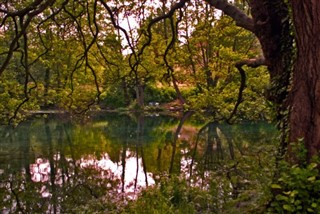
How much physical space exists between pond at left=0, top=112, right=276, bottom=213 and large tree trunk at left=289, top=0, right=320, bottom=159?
0.63m

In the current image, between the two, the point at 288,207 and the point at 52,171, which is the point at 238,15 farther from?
the point at 52,171

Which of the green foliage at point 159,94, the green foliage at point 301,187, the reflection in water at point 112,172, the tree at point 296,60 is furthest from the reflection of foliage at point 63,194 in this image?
the green foliage at point 159,94

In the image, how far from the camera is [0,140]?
21141 millimetres

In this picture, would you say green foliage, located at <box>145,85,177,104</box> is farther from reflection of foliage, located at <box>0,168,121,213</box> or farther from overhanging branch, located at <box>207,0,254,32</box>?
overhanging branch, located at <box>207,0,254,32</box>

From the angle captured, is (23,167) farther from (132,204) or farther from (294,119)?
(294,119)

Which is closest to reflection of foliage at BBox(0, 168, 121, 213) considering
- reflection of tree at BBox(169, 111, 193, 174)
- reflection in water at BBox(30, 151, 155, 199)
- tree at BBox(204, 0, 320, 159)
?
reflection in water at BBox(30, 151, 155, 199)

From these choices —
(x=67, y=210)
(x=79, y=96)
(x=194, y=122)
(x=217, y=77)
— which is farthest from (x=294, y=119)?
(x=194, y=122)

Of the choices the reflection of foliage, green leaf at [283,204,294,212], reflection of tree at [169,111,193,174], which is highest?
green leaf at [283,204,294,212]

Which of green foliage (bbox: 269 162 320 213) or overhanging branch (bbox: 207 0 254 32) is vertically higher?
overhanging branch (bbox: 207 0 254 32)

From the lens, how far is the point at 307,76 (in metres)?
3.41

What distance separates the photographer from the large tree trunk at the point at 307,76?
3223 millimetres

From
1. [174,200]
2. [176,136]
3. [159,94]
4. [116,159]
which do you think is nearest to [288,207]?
[174,200]

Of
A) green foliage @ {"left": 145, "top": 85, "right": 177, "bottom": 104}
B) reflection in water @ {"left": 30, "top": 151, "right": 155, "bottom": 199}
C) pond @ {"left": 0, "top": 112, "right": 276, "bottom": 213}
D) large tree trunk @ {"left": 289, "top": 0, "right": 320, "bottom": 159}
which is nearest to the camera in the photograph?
large tree trunk @ {"left": 289, "top": 0, "right": 320, "bottom": 159}

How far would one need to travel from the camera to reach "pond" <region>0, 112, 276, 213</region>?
973cm
